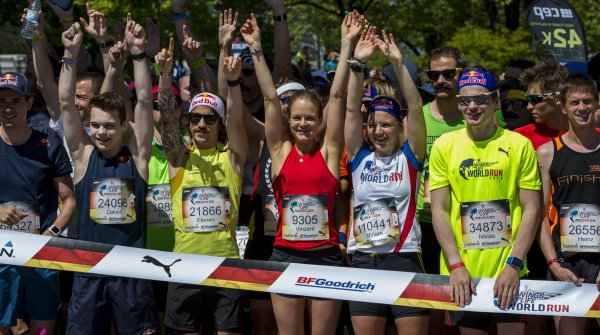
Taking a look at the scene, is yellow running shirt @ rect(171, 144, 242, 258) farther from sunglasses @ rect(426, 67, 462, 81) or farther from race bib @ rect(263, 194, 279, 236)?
sunglasses @ rect(426, 67, 462, 81)

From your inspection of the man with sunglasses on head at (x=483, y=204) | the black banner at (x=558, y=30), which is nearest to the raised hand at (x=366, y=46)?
the man with sunglasses on head at (x=483, y=204)

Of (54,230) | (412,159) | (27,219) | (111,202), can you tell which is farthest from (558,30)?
(27,219)

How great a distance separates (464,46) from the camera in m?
23.1

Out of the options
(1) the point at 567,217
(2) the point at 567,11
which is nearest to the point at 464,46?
(2) the point at 567,11

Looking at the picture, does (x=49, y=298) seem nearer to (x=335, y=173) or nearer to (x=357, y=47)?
(x=335, y=173)

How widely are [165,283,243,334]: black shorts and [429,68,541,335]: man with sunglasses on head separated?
1.56 m

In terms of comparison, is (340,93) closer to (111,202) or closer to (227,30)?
(227,30)

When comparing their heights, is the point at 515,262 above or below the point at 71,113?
below

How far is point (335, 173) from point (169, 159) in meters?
1.26

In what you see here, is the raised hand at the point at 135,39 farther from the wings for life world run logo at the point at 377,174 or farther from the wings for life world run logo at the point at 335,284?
the wings for life world run logo at the point at 335,284

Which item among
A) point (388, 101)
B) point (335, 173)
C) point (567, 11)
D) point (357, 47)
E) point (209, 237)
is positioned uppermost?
point (567, 11)

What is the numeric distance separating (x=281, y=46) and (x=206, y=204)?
2.14 meters

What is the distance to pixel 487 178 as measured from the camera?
5.66 metres

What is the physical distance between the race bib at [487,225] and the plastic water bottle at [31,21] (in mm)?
3681
